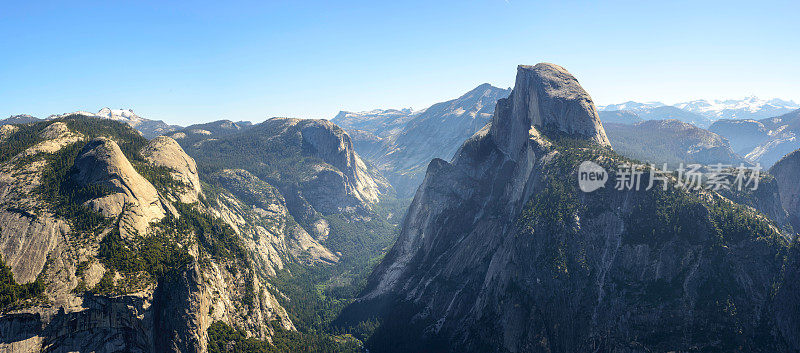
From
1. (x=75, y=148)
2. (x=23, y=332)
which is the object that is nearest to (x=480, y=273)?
(x=23, y=332)

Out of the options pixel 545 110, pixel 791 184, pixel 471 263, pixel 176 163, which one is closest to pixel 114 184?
pixel 176 163

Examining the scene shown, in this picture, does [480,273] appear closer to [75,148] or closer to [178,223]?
[178,223]

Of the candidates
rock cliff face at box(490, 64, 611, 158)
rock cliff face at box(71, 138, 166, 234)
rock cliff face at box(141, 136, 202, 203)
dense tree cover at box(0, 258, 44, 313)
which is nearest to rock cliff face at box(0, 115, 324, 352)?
rock cliff face at box(71, 138, 166, 234)

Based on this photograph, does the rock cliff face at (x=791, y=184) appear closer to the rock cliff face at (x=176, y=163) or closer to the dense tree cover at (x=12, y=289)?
the rock cliff face at (x=176, y=163)

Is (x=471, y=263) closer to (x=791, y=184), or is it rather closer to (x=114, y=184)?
(x=114, y=184)

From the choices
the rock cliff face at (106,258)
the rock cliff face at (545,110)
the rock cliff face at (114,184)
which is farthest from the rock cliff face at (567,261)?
the rock cliff face at (114,184)
